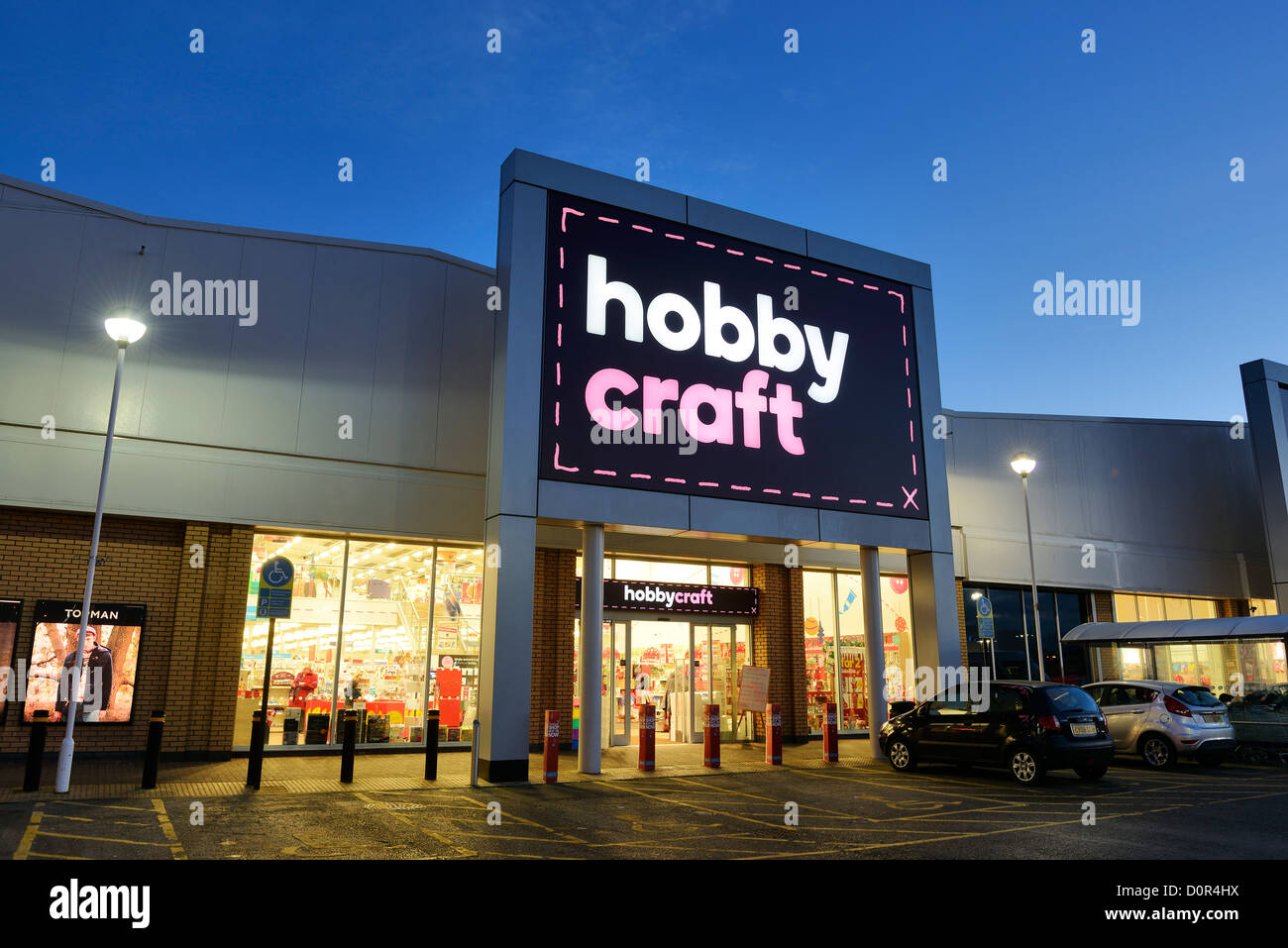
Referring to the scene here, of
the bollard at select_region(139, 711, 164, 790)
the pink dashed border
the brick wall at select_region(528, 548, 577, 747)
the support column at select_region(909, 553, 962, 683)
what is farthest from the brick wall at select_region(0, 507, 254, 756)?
the support column at select_region(909, 553, 962, 683)

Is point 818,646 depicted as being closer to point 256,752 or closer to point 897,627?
point 897,627

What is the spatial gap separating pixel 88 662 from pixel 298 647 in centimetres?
344

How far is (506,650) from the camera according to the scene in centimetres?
1382

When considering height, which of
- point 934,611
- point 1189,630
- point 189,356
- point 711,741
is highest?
point 189,356

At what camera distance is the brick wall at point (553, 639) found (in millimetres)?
18312

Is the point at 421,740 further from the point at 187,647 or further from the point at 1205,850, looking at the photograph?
the point at 1205,850

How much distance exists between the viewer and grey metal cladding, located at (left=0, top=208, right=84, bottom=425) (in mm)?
15156

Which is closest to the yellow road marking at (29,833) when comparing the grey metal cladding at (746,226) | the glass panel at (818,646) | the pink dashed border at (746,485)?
the pink dashed border at (746,485)

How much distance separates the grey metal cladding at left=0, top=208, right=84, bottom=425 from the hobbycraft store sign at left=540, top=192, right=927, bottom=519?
8750 mm

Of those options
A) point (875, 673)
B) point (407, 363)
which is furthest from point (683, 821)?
point (407, 363)

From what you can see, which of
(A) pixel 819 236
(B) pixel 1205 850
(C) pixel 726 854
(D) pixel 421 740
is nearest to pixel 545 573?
(D) pixel 421 740

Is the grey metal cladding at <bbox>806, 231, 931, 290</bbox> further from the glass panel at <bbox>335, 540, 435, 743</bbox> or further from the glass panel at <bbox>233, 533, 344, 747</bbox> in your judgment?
the glass panel at <bbox>233, 533, 344, 747</bbox>

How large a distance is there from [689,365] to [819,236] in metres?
5.00

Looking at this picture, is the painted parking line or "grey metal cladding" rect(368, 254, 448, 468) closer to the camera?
the painted parking line
